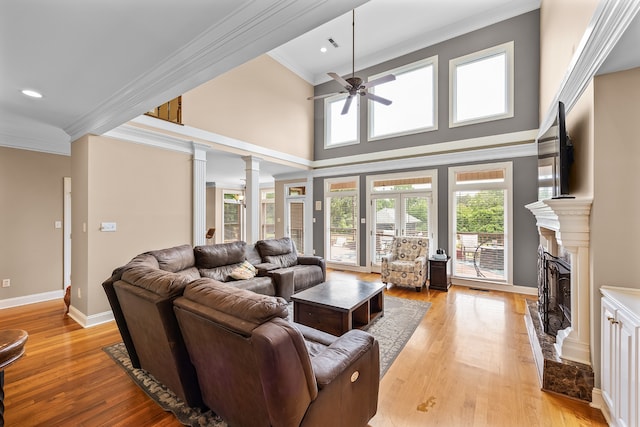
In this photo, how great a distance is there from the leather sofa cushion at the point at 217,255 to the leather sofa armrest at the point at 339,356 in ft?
9.04

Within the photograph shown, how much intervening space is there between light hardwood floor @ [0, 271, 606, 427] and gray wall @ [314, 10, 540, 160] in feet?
11.6

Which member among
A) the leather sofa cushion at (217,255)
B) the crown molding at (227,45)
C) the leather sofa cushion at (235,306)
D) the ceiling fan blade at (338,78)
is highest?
the ceiling fan blade at (338,78)

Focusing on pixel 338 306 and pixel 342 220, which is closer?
pixel 338 306

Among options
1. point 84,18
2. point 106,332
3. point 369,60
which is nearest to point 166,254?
point 106,332

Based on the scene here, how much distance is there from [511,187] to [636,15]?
3.90 m

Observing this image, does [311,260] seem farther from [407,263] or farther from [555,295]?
[555,295]

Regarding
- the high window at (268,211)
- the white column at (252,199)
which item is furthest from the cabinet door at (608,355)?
the high window at (268,211)

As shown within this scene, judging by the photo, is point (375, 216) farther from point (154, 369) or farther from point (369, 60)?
point (154, 369)

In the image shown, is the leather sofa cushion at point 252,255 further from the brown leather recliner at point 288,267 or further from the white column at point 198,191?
the white column at point 198,191

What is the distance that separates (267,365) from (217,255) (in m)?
3.12

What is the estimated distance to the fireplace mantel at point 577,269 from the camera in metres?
2.07

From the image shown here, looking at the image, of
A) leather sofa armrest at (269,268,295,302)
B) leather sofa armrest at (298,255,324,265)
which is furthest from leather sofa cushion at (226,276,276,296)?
leather sofa armrest at (298,255,324,265)

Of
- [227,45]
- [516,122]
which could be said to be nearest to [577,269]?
[227,45]

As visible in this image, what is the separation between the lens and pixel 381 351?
8.98 ft
